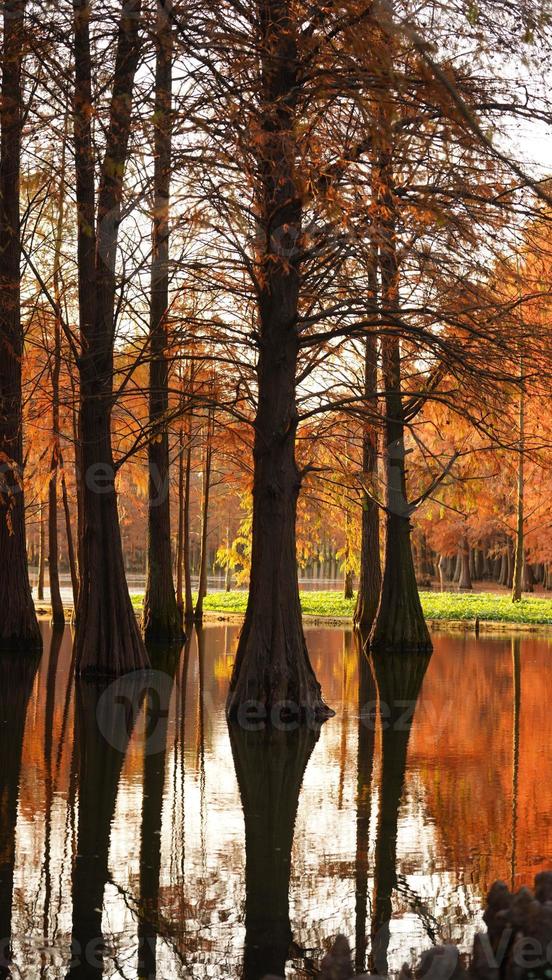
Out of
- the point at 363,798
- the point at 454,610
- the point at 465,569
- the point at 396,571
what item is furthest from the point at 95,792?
the point at 465,569

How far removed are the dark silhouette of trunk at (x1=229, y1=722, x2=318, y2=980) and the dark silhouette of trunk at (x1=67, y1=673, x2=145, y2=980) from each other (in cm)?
80

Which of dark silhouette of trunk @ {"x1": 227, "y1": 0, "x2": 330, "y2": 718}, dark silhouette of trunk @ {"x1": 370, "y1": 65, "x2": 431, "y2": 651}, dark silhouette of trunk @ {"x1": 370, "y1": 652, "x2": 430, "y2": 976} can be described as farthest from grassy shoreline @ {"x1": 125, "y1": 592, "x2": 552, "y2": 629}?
dark silhouette of trunk @ {"x1": 227, "y1": 0, "x2": 330, "y2": 718}

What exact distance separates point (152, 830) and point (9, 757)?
119 inches

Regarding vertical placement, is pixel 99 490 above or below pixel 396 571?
above

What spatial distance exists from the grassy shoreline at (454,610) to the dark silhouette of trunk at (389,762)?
29.7 feet

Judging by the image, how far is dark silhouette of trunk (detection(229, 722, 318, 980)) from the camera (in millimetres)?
5863

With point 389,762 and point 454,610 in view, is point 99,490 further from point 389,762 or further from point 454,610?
point 454,610

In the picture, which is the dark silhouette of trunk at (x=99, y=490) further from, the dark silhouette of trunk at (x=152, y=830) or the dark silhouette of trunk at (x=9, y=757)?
the dark silhouette of trunk at (x=152, y=830)

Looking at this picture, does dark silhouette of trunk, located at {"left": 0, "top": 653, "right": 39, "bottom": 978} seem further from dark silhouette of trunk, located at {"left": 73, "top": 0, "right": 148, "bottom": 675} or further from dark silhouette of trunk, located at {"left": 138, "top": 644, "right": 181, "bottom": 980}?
dark silhouette of trunk, located at {"left": 73, "top": 0, "right": 148, "bottom": 675}

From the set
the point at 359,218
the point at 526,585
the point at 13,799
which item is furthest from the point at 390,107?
the point at 526,585

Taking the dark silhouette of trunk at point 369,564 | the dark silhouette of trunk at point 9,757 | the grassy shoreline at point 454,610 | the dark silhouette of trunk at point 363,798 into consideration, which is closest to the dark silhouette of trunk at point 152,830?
the dark silhouette of trunk at point 9,757

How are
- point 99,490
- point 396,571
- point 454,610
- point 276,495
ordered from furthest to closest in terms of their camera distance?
point 454,610
point 396,571
point 99,490
point 276,495

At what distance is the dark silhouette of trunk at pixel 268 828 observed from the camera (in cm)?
586

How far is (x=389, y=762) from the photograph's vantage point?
11.0 meters
